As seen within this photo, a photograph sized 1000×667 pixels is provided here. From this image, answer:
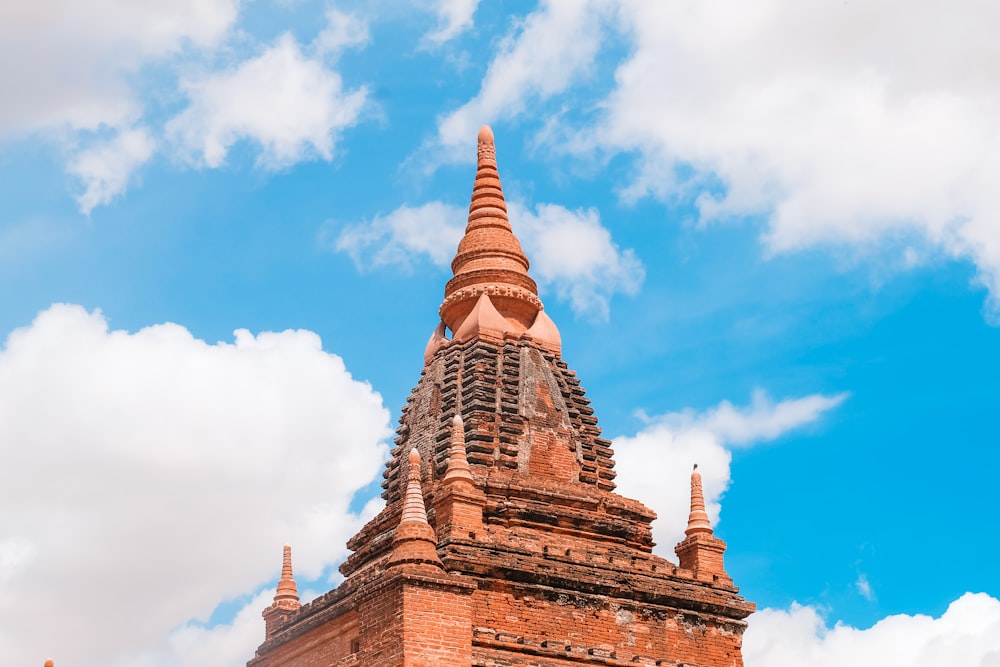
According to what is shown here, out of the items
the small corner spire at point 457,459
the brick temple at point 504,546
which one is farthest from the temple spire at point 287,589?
the small corner spire at point 457,459

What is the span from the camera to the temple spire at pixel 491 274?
45719mm

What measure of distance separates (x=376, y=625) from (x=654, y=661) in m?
7.45

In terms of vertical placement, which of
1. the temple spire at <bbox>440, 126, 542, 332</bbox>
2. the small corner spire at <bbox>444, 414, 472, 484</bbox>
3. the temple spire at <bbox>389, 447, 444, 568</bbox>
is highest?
the temple spire at <bbox>440, 126, 542, 332</bbox>

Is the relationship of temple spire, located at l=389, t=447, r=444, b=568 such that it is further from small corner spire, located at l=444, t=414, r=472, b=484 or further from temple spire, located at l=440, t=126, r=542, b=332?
temple spire, located at l=440, t=126, r=542, b=332

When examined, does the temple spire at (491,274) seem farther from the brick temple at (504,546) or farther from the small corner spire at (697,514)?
the small corner spire at (697,514)

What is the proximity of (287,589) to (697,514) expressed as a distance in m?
11.6

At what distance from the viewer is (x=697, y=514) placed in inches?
1619

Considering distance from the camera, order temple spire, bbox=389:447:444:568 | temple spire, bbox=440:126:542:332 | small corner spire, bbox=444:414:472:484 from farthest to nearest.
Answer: temple spire, bbox=440:126:542:332 → small corner spire, bbox=444:414:472:484 → temple spire, bbox=389:447:444:568

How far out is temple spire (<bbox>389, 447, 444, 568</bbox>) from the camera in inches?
1342

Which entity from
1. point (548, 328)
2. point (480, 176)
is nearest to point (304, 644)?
point (548, 328)

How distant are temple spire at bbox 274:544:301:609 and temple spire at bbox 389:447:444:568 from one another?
299 inches

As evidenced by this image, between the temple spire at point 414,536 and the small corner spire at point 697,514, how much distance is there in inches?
330

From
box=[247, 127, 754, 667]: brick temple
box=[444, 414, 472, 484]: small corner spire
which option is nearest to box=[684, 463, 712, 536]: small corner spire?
box=[247, 127, 754, 667]: brick temple

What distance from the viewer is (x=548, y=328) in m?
45.8
